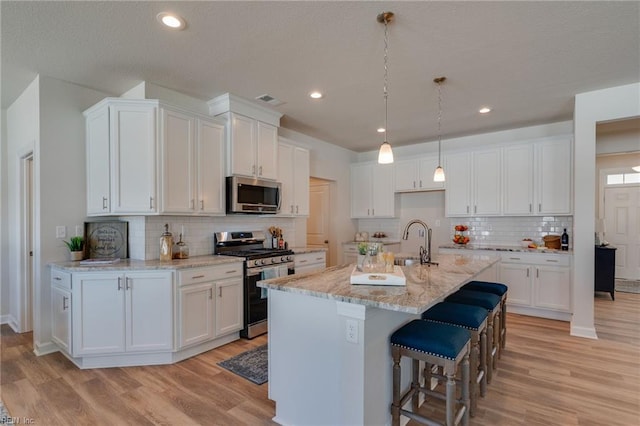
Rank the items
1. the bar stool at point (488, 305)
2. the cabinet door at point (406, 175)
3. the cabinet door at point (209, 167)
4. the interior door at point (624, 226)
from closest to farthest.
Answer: the bar stool at point (488, 305) → the cabinet door at point (209, 167) → the cabinet door at point (406, 175) → the interior door at point (624, 226)

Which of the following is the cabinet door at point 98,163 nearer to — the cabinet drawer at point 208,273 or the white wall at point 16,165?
the white wall at point 16,165

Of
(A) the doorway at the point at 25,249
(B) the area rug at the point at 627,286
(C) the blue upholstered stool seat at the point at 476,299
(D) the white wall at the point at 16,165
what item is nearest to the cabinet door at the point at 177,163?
(D) the white wall at the point at 16,165

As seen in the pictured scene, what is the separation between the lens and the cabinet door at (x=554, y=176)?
449 centimetres

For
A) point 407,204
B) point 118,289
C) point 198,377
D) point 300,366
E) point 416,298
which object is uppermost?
point 407,204

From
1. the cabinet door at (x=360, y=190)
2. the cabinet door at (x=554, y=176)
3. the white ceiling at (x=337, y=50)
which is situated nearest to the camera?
the white ceiling at (x=337, y=50)

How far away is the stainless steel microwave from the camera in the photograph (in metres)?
3.88

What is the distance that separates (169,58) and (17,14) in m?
1.00

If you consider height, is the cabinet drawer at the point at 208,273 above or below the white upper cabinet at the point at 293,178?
below

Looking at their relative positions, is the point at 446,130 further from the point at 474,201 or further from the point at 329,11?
the point at 329,11

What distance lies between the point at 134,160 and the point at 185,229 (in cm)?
92

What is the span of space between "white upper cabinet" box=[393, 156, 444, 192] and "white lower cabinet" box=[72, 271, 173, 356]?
14.0ft

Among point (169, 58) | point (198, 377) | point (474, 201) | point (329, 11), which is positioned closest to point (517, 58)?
point (329, 11)

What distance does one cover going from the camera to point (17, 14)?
225cm

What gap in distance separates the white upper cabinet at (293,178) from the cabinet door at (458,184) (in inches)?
93.8
